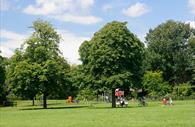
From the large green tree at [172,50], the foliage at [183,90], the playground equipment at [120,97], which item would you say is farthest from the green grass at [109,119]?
the large green tree at [172,50]

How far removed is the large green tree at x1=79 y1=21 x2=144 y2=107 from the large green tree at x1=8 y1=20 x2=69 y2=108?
4.64 meters

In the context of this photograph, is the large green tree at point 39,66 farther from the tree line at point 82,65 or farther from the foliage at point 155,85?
the foliage at point 155,85

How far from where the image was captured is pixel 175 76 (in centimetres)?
12069

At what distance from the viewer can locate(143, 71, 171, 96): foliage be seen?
108 metres

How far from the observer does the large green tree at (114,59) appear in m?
62.4

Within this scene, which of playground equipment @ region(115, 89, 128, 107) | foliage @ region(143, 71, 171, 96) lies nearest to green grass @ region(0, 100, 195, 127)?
playground equipment @ region(115, 89, 128, 107)

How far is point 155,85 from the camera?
362ft

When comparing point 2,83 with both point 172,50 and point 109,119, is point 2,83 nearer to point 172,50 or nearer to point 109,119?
point 172,50

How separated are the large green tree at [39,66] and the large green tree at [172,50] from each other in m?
51.3

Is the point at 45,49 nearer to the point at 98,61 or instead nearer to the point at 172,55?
the point at 98,61

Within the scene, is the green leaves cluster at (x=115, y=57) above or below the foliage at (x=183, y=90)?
above

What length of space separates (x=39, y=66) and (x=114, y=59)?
424 inches

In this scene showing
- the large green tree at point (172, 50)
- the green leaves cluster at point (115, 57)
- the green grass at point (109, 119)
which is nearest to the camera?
the green grass at point (109, 119)

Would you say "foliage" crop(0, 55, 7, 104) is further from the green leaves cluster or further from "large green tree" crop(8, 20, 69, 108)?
the green leaves cluster
